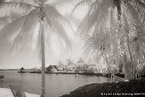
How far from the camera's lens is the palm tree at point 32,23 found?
11.3 meters

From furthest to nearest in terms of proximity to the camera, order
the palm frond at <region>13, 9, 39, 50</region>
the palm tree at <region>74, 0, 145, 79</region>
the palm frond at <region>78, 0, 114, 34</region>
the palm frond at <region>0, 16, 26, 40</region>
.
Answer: the palm frond at <region>13, 9, 39, 50</region>, the palm frond at <region>0, 16, 26, 40</region>, the palm frond at <region>78, 0, 114, 34</region>, the palm tree at <region>74, 0, 145, 79</region>

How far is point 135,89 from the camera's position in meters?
4.97

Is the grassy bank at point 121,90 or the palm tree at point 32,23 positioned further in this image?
the palm tree at point 32,23

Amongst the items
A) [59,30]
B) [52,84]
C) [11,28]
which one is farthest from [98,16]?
[52,84]

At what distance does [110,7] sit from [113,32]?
6.48ft

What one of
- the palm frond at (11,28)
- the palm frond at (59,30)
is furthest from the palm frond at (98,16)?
the palm frond at (11,28)

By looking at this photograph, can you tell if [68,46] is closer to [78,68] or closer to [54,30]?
[54,30]

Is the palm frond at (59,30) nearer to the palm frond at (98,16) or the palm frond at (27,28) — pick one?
the palm frond at (27,28)

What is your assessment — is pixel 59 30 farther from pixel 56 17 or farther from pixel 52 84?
pixel 52 84

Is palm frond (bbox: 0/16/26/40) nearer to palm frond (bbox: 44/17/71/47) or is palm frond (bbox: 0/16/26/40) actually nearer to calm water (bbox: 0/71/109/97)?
palm frond (bbox: 44/17/71/47)

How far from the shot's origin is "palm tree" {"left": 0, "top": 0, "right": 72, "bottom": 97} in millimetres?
11305

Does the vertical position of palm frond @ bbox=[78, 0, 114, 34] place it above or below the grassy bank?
above

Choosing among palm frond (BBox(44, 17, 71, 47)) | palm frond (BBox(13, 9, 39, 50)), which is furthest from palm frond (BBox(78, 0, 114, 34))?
palm frond (BBox(13, 9, 39, 50))

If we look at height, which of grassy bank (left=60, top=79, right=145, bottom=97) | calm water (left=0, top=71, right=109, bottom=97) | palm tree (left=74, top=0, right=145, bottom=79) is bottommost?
calm water (left=0, top=71, right=109, bottom=97)
